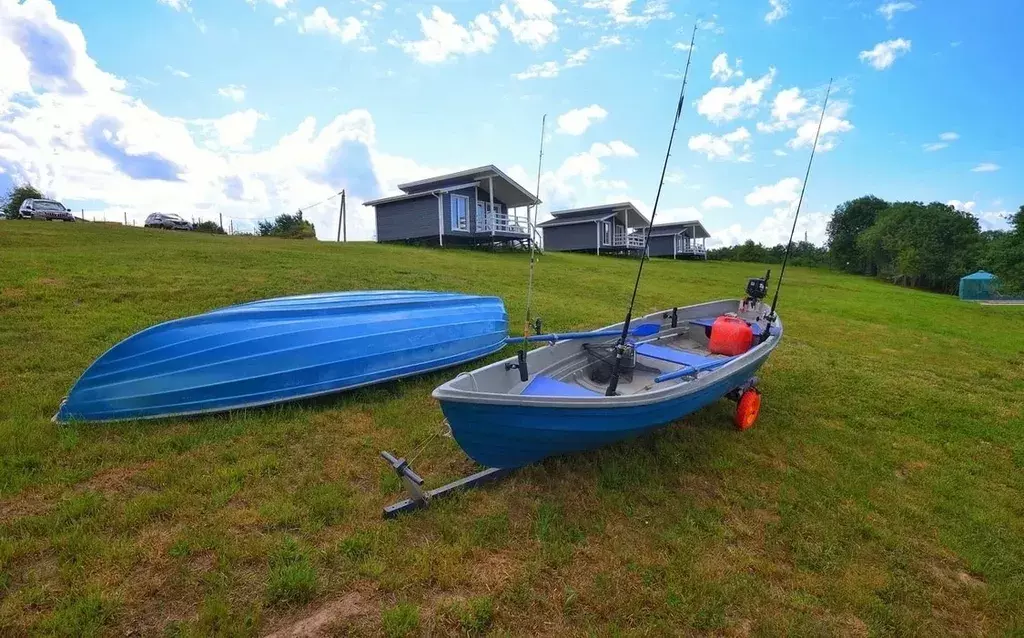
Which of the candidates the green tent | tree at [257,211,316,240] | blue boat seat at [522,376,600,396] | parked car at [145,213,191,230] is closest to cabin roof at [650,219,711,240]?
the green tent

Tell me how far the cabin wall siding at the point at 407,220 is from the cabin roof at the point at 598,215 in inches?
632

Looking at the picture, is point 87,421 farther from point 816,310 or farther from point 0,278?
point 816,310

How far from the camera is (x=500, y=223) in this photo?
31.1 m

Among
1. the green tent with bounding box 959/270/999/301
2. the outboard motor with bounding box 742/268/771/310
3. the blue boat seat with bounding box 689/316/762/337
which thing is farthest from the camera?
the green tent with bounding box 959/270/999/301

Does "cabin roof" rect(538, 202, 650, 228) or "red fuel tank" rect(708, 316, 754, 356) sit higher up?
"cabin roof" rect(538, 202, 650, 228)

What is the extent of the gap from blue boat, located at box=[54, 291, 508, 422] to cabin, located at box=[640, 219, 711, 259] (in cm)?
4583

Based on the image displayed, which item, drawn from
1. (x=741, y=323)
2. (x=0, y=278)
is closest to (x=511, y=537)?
(x=741, y=323)

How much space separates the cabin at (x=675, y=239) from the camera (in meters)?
50.1

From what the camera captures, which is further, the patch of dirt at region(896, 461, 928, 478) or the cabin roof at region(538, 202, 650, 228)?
the cabin roof at region(538, 202, 650, 228)

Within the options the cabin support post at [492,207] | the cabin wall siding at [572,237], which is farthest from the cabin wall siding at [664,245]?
the cabin support post at [492,207]

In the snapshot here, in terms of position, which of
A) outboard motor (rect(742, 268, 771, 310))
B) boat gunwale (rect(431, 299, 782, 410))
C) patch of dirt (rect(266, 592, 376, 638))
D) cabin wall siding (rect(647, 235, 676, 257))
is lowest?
patch of dirt (rect(266, 592, 376, 638))

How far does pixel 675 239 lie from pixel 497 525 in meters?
50.4

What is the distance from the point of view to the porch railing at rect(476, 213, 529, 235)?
97.7 feet

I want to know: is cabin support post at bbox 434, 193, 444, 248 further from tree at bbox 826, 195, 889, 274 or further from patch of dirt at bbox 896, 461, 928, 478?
tree at bbox 826, 195, 889, 274
